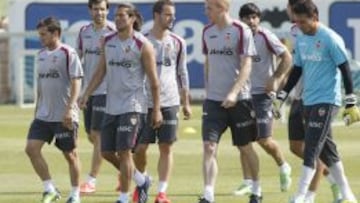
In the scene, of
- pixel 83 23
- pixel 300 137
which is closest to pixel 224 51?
pixel 300 137

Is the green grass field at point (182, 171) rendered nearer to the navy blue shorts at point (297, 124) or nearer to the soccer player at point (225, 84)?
the navy blue shorts at point (297, 124)

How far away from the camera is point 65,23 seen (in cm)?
3650

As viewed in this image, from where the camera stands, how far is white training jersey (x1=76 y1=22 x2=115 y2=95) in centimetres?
1586

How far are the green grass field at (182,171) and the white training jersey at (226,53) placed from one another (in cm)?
144

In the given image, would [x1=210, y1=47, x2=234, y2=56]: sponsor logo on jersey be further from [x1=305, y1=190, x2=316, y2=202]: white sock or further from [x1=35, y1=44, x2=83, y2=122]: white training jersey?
[x1=305, y1=190, x2=316, y2=202]: white sock

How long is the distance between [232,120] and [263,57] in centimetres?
203

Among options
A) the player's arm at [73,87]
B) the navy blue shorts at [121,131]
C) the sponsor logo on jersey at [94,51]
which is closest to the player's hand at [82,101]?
the player's arm at [73,87]

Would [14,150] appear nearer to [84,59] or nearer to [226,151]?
[226,151]

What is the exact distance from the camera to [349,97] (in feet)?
42.9

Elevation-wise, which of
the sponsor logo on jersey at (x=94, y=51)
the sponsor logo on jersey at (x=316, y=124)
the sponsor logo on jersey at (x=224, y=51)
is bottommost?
the sponsor logo on jersey at (x=316, y=124)

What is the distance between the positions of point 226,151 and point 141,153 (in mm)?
6886

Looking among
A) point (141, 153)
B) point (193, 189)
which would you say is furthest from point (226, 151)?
point (141, 153)

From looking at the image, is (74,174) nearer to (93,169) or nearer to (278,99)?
(93,169)

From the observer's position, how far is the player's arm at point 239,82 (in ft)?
44.7
